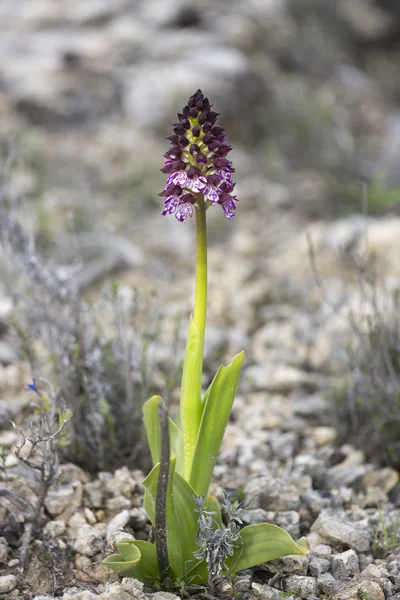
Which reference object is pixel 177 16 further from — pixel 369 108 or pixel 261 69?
pixel 369 108

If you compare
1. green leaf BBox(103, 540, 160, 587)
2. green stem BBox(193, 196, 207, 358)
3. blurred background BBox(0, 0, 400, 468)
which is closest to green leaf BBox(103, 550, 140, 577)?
green leaf BBox(103, 540, 160, 587)

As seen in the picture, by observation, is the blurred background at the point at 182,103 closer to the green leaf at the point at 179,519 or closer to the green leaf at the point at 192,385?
the green leaf at the point at 192,385

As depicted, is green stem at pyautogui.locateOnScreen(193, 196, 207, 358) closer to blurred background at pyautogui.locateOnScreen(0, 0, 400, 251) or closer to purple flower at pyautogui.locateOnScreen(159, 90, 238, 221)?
purple flower at pyautogui.locateOnScreen(159, 90, 238, 221)

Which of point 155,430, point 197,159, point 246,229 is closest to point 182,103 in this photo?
point 246,229

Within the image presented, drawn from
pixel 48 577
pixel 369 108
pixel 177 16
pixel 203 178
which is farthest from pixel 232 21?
pixel 48 577

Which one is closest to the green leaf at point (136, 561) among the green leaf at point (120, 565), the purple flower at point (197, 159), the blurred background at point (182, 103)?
the green leaf at point (120, 565)

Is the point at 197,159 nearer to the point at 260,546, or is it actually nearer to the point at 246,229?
the point at 260,546
